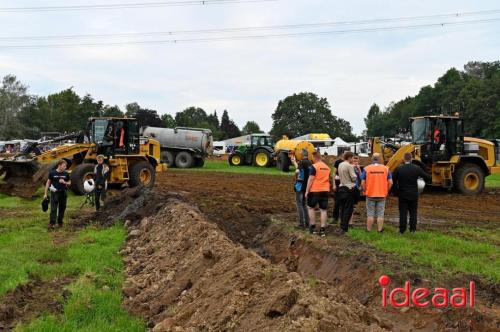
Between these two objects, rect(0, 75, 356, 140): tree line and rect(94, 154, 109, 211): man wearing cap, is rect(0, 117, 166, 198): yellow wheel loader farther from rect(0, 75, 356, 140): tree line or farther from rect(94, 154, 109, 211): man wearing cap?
rect(0, 75, 356, 140): tree line

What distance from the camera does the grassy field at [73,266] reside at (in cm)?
605

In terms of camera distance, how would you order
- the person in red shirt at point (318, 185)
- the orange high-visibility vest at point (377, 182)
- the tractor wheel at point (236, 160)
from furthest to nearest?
the tractor wheel at point (236, 160) < the orange high-visibility vest at point (377, 182) < the person in red shirt at point (318, 185)

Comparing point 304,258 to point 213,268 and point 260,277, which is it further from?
point 260,277

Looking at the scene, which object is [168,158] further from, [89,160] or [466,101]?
[466,101]

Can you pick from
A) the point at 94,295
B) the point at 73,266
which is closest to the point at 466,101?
the point at 73,266

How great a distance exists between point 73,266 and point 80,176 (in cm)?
966

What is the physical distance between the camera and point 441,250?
9375 millimetres

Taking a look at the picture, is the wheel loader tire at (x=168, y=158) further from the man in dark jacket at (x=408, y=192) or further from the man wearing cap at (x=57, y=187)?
the man in dark jacket at (x=408, y=192)

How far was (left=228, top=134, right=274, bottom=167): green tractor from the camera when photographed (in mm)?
37875

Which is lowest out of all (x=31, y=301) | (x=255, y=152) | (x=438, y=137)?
(x=31, y=301)

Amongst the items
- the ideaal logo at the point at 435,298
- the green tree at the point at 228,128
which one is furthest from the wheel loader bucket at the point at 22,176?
the green tree at the point at 228,128

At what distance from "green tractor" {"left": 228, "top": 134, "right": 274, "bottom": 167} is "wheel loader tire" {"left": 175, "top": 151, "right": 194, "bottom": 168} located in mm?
3654

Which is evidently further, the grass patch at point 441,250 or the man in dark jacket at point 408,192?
the man in dark jacket at point 408,192

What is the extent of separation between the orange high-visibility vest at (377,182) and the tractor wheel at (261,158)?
26643 mm
